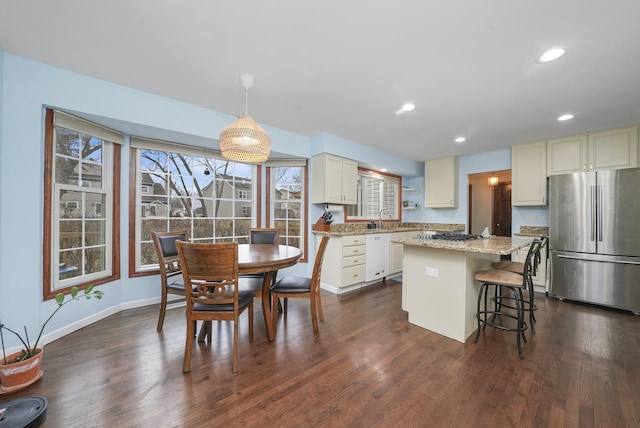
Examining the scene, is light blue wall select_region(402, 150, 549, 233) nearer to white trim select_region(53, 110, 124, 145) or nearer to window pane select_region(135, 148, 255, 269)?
window pane select_region(135, 148, 255, 269)

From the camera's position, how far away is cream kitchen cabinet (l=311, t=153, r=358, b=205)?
12.6 ft

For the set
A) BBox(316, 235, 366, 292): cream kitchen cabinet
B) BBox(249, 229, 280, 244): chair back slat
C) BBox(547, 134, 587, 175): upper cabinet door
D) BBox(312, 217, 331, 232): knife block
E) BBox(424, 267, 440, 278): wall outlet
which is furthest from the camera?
BBox(312, 217, 331, 232): knife block

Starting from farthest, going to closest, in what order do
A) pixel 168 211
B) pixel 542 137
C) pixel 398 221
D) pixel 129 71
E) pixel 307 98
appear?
pixel 398 221, pixel 542 137, pixel 168 211, pixel 307 98, pixel 129 71

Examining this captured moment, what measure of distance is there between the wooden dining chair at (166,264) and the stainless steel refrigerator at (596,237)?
4820 millimetres

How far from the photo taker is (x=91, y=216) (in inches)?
108

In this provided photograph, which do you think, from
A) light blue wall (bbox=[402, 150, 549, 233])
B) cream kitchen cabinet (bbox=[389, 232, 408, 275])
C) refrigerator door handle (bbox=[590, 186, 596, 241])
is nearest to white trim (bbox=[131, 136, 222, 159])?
cream kitchen cabinet (bbox=[389, 232, 408, 275])

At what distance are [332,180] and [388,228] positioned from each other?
1.69 m

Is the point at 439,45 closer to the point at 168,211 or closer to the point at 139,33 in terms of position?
the point at 139,33

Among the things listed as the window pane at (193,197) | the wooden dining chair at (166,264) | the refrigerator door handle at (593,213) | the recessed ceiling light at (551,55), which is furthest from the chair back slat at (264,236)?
the refrigerator door handle at (593,213)

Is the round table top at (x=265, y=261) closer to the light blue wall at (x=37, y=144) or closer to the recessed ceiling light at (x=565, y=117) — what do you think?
the light blue wall at (x=37, y=144)

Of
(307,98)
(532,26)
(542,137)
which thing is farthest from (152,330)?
(542,137)

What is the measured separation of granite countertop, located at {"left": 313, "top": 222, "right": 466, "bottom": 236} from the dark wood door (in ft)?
7.10

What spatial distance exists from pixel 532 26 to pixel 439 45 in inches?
21.7

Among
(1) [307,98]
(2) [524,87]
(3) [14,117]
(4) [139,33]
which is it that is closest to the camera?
(4) [139,33]
